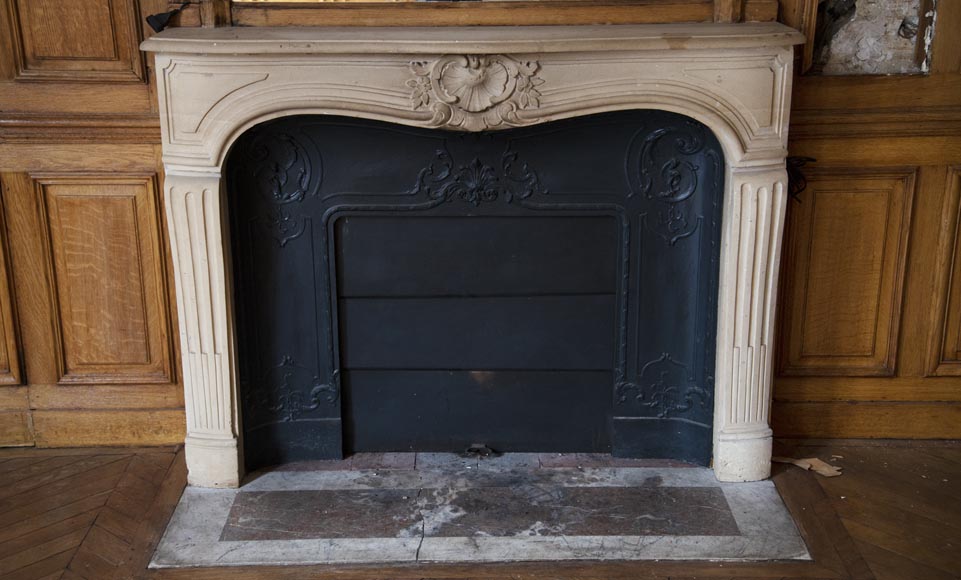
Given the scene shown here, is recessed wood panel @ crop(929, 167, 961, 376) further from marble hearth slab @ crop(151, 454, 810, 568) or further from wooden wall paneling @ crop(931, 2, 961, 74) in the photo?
marble hearth slab @ crop(151, 454, 810, 568)

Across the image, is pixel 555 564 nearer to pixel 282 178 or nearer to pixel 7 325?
pixel 282 178

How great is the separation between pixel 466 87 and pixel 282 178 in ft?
2.12

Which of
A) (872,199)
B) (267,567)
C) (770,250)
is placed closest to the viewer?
(267,567)

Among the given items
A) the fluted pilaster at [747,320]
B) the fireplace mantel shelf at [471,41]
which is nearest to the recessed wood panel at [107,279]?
the fireplace mantel shelf at [471,41]

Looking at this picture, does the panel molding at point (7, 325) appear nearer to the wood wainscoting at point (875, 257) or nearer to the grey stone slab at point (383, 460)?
the grey stone slab at point (383, 460)

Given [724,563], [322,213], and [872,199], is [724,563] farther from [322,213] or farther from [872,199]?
[322,213]

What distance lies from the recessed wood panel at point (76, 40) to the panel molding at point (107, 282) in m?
0.31

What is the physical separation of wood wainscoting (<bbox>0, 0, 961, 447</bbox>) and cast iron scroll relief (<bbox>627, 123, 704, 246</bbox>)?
33cm

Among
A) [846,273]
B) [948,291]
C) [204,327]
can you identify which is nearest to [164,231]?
[204,327]

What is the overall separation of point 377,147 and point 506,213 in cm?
44

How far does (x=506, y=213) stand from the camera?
290cm

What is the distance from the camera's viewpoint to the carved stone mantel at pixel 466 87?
2.54 meters

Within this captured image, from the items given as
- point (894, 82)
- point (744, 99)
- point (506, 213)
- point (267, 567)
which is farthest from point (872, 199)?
point (267, 567)

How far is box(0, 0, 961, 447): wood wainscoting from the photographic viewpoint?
2.77 m
